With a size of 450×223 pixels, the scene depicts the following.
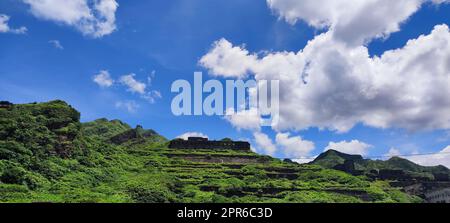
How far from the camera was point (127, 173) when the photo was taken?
2761 inches

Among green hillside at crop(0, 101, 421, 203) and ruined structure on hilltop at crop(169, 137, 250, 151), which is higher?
ruined structure on hilltop at crop(169, 137, 250, 151)

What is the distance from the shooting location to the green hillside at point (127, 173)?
50438mm

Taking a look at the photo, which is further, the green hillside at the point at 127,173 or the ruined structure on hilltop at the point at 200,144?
the ruined structure on hilltop at the point at 200,144

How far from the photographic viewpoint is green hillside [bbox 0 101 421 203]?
50438mm

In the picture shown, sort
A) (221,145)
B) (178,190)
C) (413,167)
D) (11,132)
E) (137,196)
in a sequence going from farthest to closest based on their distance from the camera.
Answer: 1. (413,167)
2. (221,145)
3. (178,190)
4. (11,132)
5. (137,196)

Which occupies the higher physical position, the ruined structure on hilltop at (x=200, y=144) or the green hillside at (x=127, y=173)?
the ruined structure on hilltop at (x=200, y=144)

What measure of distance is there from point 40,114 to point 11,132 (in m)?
7.54

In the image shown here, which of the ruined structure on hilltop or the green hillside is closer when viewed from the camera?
the green hillside

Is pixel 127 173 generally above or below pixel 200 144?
below

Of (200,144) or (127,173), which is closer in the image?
(127,173)

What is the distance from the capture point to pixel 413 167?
129000 millimetres
